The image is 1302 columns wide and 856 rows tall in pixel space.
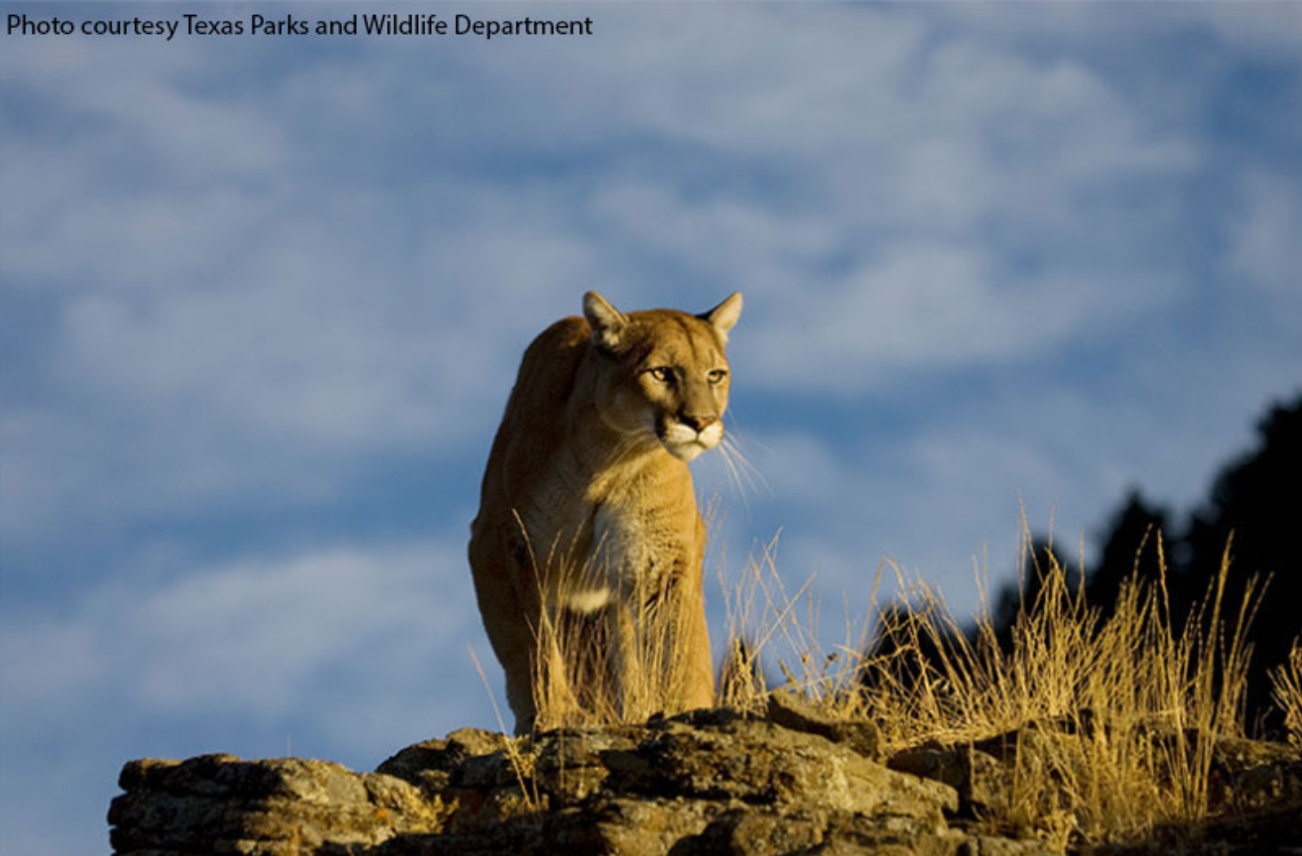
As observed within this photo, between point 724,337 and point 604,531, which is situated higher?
point 724,337

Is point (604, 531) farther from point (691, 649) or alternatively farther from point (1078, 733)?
point (1078, 733)

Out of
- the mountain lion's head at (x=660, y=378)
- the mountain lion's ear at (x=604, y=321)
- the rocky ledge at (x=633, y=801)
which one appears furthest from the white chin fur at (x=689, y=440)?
the rocky ledge at (x=633, y=801)

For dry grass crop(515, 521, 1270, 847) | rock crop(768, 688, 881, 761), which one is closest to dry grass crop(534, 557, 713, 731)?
dry grass crop(515, 521, 1270, 847)

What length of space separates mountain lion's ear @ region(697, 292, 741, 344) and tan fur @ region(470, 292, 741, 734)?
0.45 metres

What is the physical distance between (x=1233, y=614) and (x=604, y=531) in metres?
19.6

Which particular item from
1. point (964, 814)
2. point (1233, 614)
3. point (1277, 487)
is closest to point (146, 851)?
point (964, 814)

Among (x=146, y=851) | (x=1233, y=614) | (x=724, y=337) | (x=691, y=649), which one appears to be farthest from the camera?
(x=1233, y=614)

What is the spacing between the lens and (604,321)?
11.1 m

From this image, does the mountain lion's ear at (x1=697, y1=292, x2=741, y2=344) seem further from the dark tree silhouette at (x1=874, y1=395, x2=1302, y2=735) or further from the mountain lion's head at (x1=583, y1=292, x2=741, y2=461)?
the dark tree silhouette at (x1=874, y1=395, x2=1302, y2=735)

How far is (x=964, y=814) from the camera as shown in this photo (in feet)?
22.8

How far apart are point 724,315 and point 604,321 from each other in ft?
3.57

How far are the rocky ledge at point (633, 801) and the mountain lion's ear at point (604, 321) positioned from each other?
4340 millimetres

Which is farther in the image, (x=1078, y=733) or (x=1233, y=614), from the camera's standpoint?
(x=1233, y=614)

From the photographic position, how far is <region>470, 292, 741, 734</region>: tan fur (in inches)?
421
